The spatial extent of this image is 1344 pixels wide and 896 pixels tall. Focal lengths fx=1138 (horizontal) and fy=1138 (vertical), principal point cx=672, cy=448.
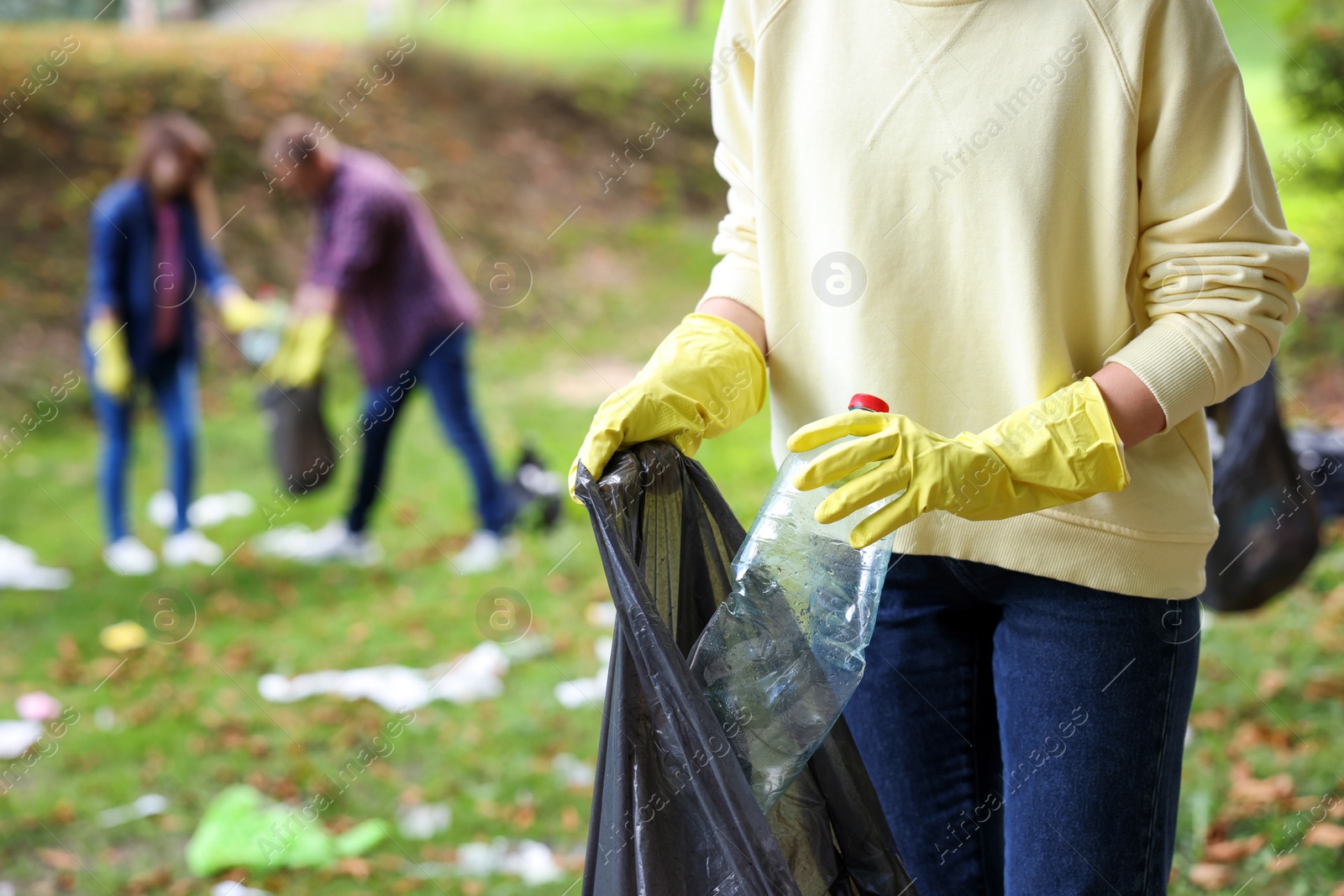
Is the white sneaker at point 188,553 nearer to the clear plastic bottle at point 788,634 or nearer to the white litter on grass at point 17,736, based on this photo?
the white litter on grass at point 17,736

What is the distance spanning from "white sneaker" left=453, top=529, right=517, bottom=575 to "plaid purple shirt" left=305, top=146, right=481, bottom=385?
2.85 ft

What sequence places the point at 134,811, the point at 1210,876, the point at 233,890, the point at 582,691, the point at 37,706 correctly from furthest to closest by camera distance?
the point at 37,706 → the point at 582,691 → the point at 134,811 → the point at 233,890 → the point at 1210,876

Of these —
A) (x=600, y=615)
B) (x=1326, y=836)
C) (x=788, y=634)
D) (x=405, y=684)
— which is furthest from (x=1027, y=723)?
(x=600, y=615)

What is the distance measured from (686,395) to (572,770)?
226 centimetres

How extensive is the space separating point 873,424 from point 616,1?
436 inches

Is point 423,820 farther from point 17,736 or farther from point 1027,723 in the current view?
point 1027,723

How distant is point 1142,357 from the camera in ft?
3.99

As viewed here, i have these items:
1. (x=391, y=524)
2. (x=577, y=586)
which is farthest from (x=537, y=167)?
(x=577, y=586)

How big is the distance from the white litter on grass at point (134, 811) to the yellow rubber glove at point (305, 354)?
1880 millimetres

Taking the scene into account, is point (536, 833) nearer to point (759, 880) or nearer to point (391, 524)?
point (759, 880)

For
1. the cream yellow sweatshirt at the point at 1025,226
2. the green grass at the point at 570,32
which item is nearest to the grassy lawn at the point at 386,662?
the cream yellow sweatshirt at the point at 1025,226

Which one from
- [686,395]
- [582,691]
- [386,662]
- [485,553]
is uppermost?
[686,395]

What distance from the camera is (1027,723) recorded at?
131 cm

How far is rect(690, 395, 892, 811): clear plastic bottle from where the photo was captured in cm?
131
